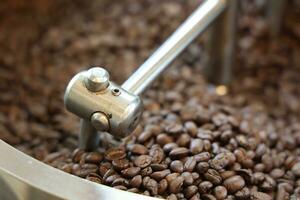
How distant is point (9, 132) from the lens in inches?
41.4

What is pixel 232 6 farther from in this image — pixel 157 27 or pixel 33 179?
pixel 33 179

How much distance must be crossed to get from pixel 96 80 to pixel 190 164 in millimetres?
165

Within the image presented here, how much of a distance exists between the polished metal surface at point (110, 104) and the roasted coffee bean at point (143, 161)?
0.04m

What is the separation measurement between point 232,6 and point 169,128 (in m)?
0.34

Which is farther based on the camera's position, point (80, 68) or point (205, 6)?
Answer: point (80, 68)

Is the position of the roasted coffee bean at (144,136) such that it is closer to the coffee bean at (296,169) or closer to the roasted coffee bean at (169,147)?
the roasted coffee bean at (169,147)

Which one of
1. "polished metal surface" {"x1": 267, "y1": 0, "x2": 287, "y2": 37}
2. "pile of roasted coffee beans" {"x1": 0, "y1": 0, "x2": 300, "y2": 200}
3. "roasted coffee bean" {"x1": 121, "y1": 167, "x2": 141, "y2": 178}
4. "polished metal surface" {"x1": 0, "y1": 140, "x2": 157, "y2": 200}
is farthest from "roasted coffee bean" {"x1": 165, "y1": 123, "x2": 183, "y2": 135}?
"polished metal surface" {"x1": 267, "y1": 0, "x2": 287, "y2": 37}

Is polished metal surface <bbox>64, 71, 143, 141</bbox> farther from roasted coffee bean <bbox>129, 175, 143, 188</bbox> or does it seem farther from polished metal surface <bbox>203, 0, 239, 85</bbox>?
polished metal surface <bbox>203, 0, 239, 85</bbox>

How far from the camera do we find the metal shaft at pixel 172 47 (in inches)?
33.3

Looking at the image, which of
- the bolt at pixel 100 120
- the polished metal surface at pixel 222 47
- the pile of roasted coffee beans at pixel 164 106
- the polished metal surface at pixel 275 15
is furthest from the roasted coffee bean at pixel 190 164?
the polished metal surface at pixel 275 15

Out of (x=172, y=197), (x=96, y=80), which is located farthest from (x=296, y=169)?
(x=96, y=80)

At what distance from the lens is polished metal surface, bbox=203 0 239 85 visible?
113 centimetres

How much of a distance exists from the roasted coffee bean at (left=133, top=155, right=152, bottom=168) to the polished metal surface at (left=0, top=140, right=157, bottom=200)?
0.12 metres

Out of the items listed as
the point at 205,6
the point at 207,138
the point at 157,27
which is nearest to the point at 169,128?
the point at 207,138
